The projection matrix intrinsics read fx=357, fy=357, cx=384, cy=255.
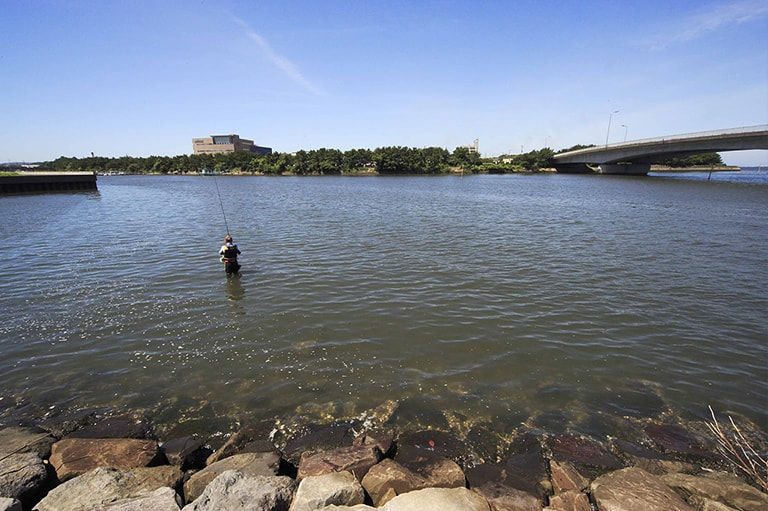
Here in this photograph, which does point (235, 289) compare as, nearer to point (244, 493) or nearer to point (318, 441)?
point (318, 441)

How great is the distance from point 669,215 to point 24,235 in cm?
6094

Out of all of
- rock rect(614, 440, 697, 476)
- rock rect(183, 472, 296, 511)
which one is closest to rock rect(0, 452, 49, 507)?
rock rect(183, 472, 296, 511)

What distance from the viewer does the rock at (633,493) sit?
6.05m

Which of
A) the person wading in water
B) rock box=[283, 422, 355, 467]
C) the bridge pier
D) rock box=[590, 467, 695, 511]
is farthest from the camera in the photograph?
the bridge pier

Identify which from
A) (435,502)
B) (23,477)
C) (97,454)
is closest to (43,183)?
(97,454)

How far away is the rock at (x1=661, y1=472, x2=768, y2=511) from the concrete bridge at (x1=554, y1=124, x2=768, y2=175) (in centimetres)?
9448

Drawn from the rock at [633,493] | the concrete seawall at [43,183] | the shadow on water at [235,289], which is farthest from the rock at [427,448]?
the concrete seawall at [43,183]

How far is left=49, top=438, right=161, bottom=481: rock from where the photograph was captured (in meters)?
7.07

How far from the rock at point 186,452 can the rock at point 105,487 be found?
0.45 meters

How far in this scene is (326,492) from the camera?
6160 millimetres

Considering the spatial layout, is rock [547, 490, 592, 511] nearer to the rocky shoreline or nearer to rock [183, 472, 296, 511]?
the rocky shoreline

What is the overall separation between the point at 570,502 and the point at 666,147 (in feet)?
354

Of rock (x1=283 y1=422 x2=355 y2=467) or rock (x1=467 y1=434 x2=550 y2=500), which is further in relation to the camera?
rock (x1=283 y1=422 x2=355 y2=467)

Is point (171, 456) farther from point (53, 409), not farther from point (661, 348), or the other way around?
point (661, 348)
